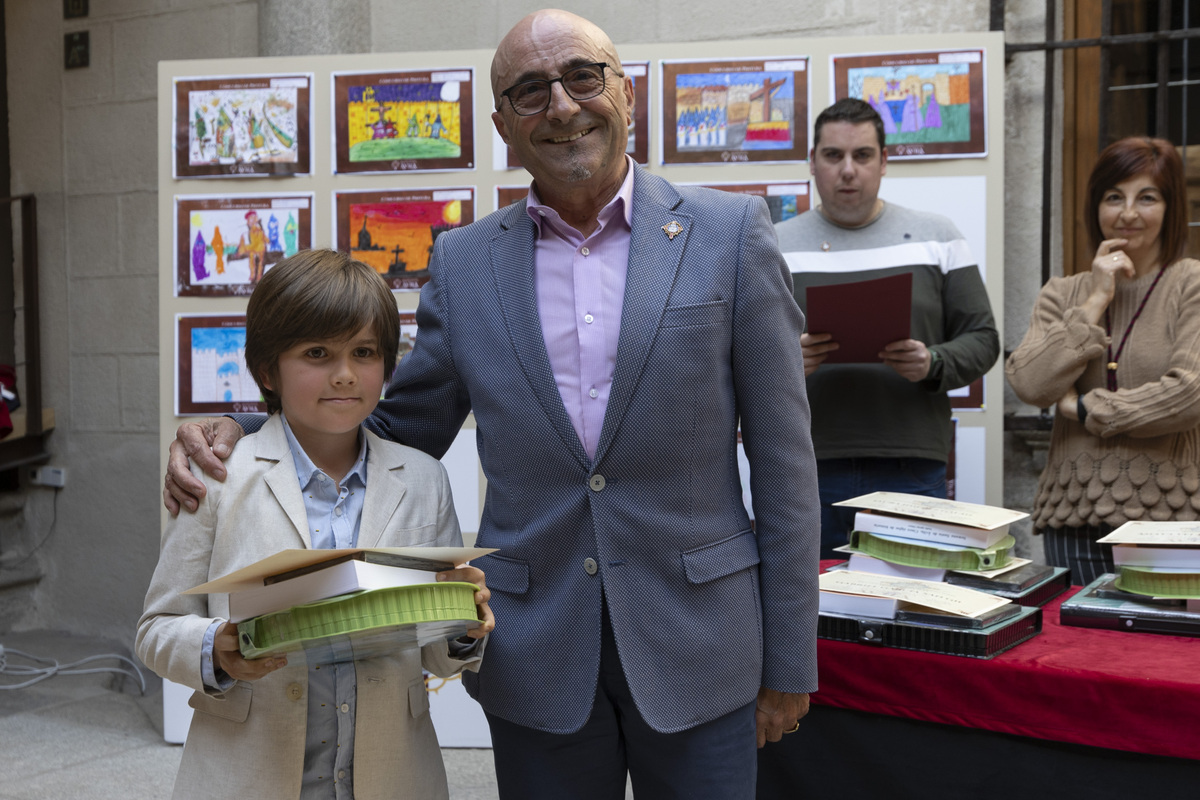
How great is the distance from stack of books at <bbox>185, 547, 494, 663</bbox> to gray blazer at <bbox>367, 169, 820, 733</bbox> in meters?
0.26

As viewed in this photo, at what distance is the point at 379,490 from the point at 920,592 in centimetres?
89

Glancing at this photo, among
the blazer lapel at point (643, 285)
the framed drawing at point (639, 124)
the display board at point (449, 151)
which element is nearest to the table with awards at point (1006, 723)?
the blazer lapel at point (643, 285)

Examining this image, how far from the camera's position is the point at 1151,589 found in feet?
5.88

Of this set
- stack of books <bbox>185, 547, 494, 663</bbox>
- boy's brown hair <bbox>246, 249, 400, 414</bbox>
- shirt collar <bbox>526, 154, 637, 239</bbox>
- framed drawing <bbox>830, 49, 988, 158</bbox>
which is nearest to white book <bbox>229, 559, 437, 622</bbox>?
stack of books <bbox>185, 547, 494, 663</bbox>

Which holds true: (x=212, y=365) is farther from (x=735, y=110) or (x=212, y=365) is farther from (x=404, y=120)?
(x=735, y=110)

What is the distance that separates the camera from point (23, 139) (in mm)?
5195

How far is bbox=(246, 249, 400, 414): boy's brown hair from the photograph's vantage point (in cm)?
153

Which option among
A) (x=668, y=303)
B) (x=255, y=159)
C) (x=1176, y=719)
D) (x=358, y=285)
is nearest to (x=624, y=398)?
(x=668, y=303)

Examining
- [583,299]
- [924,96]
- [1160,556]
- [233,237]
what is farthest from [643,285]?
[233,237]

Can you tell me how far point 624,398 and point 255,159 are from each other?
8.12 ft

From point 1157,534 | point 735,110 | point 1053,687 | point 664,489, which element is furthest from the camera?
point 735,110

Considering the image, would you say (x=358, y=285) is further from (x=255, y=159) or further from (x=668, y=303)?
(x=255, y=159)

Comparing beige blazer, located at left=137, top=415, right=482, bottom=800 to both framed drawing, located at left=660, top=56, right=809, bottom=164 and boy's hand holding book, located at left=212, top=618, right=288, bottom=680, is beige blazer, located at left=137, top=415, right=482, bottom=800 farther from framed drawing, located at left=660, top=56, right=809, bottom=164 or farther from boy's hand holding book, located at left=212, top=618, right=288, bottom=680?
framed drawing, located at left=660, top=56, right=809, bottom=164

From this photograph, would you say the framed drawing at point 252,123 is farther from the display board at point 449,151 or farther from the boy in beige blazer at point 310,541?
the boy in beige blazer at point 310,541
